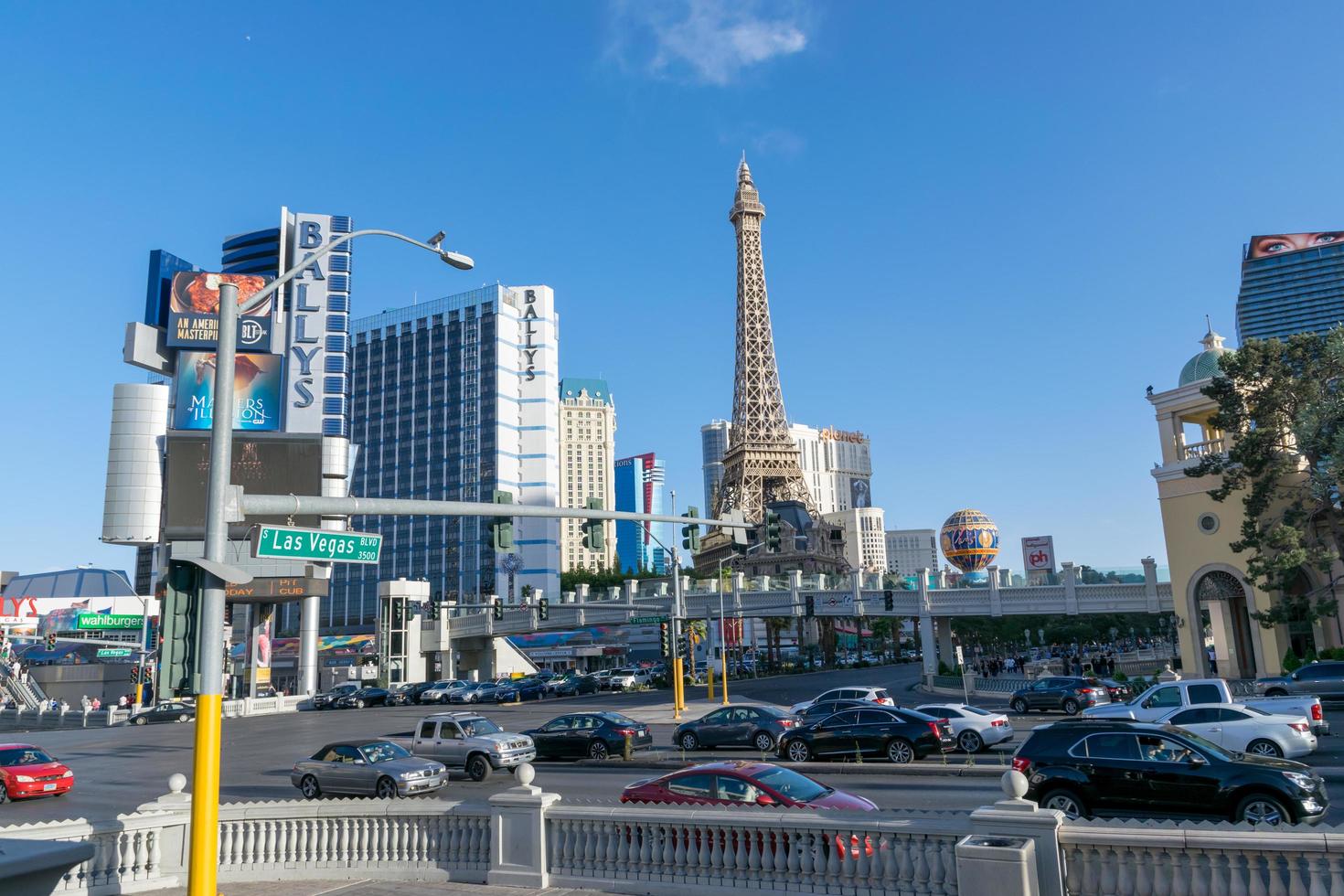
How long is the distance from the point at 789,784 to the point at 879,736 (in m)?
11.9

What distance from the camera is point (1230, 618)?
45062 mm

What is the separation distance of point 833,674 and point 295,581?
39.3 metres

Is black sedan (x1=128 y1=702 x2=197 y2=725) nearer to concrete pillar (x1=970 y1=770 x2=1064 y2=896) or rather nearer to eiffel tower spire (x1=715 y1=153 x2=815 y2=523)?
concrete pillar (x1=970 y1=770 x2=1064 y2=896)

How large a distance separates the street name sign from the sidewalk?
4.14m

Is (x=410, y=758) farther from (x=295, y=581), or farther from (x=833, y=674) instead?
(x=833, y=674)

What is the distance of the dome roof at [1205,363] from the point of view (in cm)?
4681

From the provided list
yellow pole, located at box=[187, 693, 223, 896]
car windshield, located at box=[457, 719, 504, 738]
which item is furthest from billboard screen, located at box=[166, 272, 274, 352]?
yellow pole, located at box=[187, 693, 223, 896]

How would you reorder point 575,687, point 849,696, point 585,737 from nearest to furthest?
point 585,737, point 849,696, point 575,687

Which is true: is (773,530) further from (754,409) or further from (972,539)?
(754,409)

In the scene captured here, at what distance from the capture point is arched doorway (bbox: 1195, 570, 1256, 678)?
4475 centimetres

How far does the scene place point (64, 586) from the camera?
131125mm

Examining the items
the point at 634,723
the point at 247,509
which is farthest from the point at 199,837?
the point at 634,723

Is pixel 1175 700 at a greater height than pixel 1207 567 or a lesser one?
lesser

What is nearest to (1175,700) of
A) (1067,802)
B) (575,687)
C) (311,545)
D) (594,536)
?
(1067,802)
